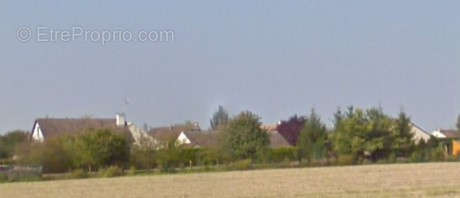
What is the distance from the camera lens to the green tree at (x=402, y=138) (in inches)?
2815

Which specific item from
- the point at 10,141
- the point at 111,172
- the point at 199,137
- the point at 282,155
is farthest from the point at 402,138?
the point at 10,141

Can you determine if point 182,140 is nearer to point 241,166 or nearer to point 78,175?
point 241,166

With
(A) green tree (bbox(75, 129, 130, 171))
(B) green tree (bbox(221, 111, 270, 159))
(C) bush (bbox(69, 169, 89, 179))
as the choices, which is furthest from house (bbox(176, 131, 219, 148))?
(C) bush (bbox(69, 169, 89, 179))

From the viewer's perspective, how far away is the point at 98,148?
57.5 metres

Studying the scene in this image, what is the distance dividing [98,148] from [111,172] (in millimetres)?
5668

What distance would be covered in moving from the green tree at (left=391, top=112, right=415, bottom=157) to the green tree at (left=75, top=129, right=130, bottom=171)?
26.1m

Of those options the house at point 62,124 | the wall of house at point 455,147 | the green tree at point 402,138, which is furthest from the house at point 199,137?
the wall of house at point 455,147

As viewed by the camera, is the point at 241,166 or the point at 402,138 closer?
the point at 241,166

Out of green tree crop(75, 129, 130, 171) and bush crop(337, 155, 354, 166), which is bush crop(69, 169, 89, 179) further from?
bush crop(337, 155, 354, 166)

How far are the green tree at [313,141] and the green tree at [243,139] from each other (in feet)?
15.7

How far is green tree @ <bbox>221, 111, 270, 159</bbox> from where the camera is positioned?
67312mm

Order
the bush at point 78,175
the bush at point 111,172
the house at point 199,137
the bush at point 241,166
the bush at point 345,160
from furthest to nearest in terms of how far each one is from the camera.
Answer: the house at point 199,137, the bush at point 345,160, the bush at point 241,166, the bush at point 111,172, the bush at point 78,175

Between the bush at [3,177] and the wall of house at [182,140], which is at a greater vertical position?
the wall of house at [182,140]

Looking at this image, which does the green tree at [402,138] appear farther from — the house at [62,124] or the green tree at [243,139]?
the house at [62,124]
